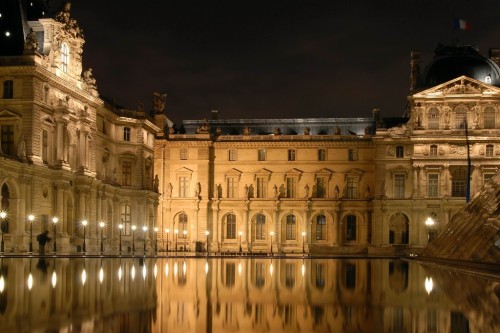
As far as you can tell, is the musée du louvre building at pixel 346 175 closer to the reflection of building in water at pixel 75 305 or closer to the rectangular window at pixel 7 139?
the rectangular window at pixel 7 139

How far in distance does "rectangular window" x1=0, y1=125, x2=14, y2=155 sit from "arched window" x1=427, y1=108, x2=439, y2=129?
147 ft

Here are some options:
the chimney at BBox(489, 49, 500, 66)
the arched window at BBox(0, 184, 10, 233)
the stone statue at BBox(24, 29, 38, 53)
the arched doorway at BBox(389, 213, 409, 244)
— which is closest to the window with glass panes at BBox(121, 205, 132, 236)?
the stone statue at BBox(24, 29, 38, 53)

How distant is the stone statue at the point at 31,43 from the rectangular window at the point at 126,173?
20164 millimetres

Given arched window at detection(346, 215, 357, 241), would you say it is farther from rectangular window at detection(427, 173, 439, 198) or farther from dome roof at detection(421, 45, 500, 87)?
dome roof at detection(421, 45, 500, 87)

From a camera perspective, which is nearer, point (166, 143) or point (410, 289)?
point (410, 289)

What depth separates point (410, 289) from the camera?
21812 millimetres

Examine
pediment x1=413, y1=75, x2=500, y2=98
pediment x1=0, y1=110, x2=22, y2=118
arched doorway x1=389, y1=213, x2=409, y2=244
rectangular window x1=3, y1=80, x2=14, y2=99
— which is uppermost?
pediment x1=413, y1=75, x2=500, y2=98

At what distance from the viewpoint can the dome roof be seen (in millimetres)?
84688

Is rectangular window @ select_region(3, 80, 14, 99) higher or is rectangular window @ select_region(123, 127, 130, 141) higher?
rectangular window @ select_region(3, 80, 14, 99)

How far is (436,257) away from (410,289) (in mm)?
21338

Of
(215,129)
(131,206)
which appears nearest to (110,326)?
(131,206)

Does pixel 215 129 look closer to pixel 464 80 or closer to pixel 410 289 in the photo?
pixel 464 80

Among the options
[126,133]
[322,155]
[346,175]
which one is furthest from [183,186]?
[346,175]

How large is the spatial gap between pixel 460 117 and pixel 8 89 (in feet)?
153
